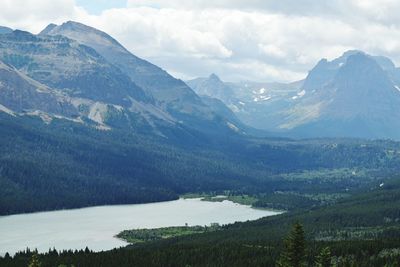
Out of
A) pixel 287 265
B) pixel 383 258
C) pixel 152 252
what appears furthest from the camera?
pixel 152 252

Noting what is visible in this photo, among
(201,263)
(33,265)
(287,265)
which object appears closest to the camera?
(33,265)

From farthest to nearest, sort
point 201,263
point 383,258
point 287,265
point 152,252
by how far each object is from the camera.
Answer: point 152,252, point 201,263, point 383,258, point 287,265

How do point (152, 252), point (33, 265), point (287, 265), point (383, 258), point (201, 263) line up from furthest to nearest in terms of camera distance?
point (152, 252) → point (201, 263) → point (383, 258) → point (287, 265) → point (33, 265)

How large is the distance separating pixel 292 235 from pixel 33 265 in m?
36.0

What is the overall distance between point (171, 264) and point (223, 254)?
15.6 metres

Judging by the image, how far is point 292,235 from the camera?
98875 mm

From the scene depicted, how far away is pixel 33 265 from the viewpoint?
89.4 m

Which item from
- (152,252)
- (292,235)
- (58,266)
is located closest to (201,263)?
(152,252)

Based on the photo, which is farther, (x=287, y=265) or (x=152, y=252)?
(x=152, y=252)

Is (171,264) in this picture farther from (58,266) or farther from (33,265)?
(33,265)

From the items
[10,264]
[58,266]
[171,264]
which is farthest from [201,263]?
[10,264]

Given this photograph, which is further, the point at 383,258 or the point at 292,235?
the point at 383,258

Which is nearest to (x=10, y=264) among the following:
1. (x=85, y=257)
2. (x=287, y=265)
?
(x=85, y=257)

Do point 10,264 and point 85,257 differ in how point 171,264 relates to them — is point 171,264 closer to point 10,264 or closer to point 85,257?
point 85,257
